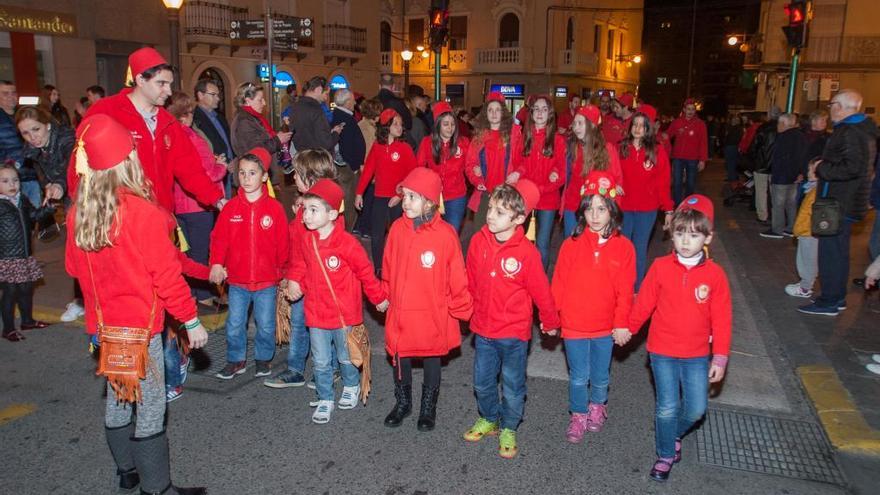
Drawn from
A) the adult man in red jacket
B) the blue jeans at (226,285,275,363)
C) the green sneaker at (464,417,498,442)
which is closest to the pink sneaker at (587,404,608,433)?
the green sneaker at (464,417,498,442)

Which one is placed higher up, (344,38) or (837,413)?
(344,38)

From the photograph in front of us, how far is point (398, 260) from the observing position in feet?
13.7

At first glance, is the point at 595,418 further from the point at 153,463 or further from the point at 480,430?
the point at 153,463

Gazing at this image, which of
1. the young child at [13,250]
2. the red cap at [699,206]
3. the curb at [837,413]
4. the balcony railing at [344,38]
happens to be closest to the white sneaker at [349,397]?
the red cap at [699,206]

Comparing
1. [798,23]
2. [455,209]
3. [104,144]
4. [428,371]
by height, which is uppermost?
[798,23]

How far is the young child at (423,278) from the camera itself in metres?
4.08

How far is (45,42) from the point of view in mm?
17234

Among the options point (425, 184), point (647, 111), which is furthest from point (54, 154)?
point (647, 111)

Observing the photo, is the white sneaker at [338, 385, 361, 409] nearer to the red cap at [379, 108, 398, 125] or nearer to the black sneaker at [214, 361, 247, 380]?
the black sneaker at [214, 361, 247, 380]

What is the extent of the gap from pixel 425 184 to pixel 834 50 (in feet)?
96.9

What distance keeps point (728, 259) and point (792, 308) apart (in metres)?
2.40

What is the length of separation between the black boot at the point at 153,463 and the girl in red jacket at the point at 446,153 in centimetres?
455

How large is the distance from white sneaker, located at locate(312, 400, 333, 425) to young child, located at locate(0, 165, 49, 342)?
334 centimetres

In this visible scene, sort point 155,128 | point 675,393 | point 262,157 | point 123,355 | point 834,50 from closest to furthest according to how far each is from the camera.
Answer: point 123,355 → point 675,393 → point 155,128 → point 262,157 → point 834,50
